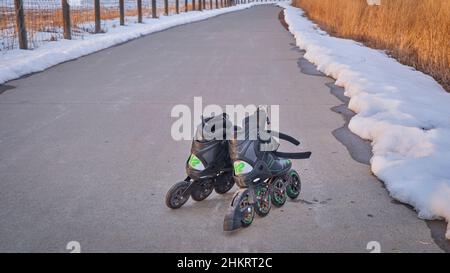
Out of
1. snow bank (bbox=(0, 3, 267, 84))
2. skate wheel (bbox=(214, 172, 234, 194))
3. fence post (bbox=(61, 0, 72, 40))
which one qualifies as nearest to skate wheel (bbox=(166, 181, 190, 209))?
skate wheel (bbox=(214, 172, 234, 194))

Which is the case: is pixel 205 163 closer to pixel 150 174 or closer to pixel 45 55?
pixel 150 174

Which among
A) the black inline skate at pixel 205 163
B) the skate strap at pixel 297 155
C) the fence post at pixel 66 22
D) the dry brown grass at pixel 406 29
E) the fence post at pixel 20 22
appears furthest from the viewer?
the fence post at pixel 66 22

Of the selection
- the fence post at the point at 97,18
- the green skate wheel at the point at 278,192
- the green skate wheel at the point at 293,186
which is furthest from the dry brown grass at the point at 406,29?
the fence post at the point at 97,18

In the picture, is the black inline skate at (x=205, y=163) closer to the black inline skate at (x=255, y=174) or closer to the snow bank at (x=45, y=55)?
the black inline skate at (x=255, y=174)

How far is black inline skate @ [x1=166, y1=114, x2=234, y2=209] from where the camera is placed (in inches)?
143

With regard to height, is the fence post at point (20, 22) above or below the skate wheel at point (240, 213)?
above

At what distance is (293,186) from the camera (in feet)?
13.0

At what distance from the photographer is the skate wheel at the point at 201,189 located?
3.88 m

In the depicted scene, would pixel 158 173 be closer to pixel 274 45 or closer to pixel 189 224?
pixel 189 224

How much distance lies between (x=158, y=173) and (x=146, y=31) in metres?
15.5

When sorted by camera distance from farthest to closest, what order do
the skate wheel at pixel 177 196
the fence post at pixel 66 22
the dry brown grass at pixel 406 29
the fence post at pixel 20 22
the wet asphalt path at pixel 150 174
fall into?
1. the fence post at pixel 66 22
2. the fence post at pixel 20 22
3. the dry brown grass at pixel 406 29
4. the skate wheel at pixel 177 196
5. the wet asphalt path at pixel 150 174

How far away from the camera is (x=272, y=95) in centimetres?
784

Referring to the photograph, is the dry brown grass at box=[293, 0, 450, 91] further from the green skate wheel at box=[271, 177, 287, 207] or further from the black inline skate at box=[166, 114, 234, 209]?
the black inline skate at box=[166, 114, 234, 209]
